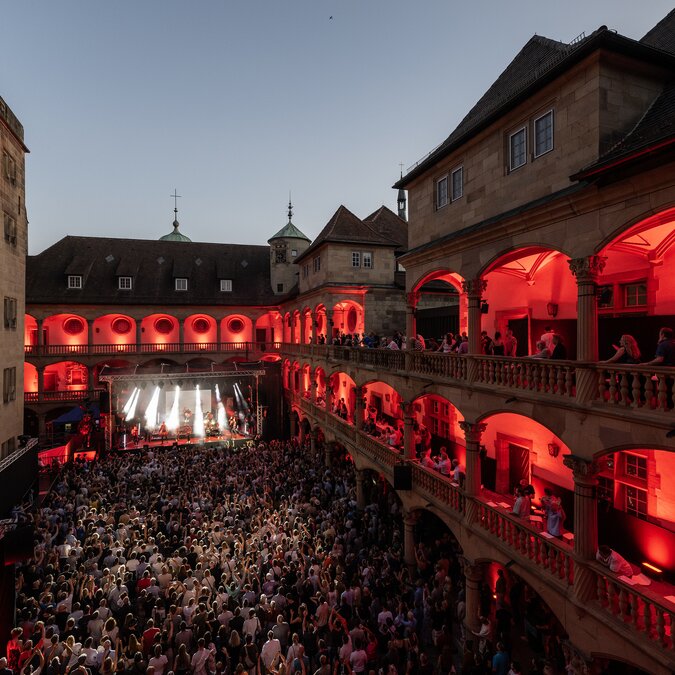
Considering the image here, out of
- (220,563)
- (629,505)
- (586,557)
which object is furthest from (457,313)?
(220,563)

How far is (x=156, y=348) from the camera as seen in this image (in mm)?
38250

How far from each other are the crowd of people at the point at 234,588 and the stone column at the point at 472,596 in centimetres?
35

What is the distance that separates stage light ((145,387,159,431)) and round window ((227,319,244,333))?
9.05 m

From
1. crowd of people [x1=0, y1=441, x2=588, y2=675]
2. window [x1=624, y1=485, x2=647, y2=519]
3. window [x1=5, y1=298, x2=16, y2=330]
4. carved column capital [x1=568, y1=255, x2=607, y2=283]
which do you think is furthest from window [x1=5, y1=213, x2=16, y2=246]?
window [x1=624, y1=485, x2=647, y2=519]

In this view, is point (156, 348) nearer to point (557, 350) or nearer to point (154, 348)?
point (154, 348)

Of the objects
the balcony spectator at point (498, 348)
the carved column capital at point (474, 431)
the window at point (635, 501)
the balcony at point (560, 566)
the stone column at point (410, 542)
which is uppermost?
the balcony spectator at point (498, 348)

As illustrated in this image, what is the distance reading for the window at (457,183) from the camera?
14.1 m

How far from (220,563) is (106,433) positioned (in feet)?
68.9

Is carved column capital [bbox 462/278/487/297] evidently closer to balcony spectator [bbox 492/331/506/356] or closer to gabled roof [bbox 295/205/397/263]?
balcony spectator [bbox 492/331/506/356]

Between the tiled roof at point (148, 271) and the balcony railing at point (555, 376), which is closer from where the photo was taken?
the balcony railing at point (555, 376)

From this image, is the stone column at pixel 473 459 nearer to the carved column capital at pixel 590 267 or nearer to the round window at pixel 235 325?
the carved column capital at pixel 590 267

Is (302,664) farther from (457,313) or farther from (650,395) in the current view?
(457,313)

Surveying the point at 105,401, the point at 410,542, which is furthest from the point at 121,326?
the point at 410,542

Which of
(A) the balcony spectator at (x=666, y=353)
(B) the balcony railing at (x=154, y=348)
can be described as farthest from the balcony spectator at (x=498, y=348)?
(B) the balcony railing at (x=154, y=348)
